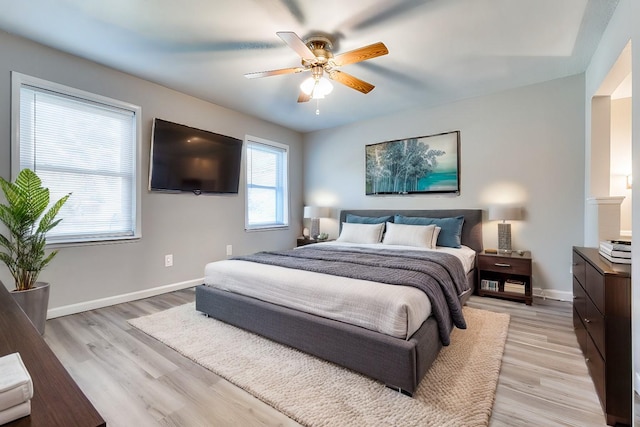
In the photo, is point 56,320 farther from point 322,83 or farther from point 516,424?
point 516,424

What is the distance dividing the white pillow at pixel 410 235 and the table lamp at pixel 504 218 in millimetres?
728

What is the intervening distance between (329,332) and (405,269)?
83cm

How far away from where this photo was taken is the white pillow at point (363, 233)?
4105 millimetres

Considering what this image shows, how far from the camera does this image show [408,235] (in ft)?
12.3

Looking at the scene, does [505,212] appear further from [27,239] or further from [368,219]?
[27,239]

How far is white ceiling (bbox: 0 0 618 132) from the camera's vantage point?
2.18m

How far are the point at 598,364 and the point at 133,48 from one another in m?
4.28

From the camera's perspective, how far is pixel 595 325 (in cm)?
171

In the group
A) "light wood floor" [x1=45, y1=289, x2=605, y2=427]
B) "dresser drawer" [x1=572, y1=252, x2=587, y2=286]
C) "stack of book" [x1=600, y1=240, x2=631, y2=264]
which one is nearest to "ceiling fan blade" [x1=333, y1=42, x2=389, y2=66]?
"stack of book" [x1=600, y1=240, x2=631, y2=264]

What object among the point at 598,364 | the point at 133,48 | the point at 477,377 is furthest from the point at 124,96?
the point at 598,364

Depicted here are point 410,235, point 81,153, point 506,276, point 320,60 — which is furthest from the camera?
point 410,235

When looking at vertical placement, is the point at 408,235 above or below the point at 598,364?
above

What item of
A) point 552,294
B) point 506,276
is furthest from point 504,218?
point 552,294

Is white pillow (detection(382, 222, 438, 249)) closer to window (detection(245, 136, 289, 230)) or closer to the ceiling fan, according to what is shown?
the ceiling fan
